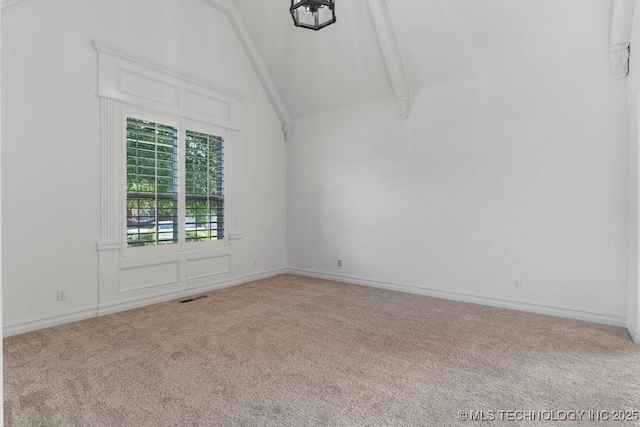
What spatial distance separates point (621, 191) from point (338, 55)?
3725 millimetres

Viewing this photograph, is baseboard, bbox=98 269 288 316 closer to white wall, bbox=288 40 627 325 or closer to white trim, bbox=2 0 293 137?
white wall, bbox=288 40 627 325

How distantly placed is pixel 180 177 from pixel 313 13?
275cm

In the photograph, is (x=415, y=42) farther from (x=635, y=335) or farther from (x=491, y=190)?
(x=635, y=335)

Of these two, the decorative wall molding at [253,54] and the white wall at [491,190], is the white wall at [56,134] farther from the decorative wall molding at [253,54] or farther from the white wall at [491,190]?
the white wall at [491,190]

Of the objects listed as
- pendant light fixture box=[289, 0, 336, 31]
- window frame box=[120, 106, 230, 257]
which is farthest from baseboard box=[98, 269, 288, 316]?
pendant light fixture box=[289, 0, 336, 31]

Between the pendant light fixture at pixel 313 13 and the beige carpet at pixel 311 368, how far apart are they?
2697mm

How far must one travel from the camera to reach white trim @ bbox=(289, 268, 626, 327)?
376 centimetres

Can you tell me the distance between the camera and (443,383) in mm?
2523

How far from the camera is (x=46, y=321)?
11.9 feet

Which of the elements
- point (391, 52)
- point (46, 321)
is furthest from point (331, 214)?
point (46, 321)

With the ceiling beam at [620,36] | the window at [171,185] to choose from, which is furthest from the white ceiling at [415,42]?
the window at [171,185]

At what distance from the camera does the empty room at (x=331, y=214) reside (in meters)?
2.53

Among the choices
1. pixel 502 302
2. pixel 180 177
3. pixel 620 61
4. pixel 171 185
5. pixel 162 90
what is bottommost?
pixel 502 302

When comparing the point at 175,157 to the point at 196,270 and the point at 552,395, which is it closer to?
the point at 196,270
